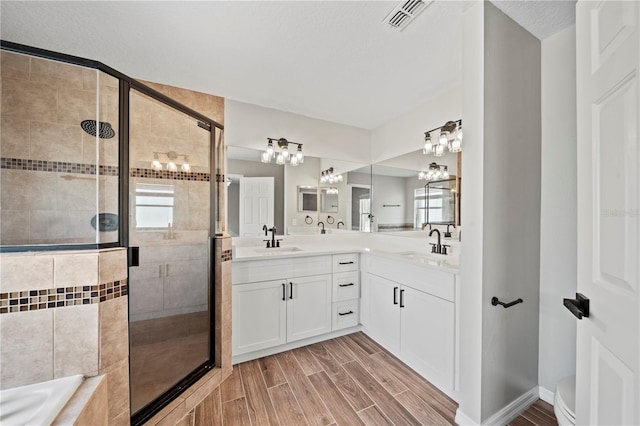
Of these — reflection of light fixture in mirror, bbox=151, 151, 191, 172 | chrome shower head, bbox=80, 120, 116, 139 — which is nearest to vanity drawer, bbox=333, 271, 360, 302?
reflection of light fixture in mirror, bbox=151, 151, 191, 172

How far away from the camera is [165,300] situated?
1948 mm

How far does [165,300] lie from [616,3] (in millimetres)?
2835

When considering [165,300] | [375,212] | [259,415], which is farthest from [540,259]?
[165,300]

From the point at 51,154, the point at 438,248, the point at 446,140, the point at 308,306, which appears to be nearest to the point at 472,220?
the point at 438,248

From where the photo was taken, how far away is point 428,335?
1.73 metres

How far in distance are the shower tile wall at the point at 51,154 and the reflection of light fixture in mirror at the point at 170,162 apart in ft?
1.55

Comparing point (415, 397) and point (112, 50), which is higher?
point (112, 50)

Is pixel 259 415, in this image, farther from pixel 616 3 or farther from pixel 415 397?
pixel 616 3

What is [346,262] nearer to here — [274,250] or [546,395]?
[274,250]

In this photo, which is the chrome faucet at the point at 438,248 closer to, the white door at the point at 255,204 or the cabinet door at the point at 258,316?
the cabinet door at the point at 258,316

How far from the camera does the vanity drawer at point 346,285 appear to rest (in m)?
2.35

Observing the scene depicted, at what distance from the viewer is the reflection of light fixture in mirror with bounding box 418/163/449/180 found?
2191 millimetres

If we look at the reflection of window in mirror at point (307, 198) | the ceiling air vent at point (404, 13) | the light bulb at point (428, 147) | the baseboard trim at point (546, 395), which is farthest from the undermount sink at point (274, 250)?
the baseboard trim at point (546, 395)

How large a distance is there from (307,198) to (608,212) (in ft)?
7.67
